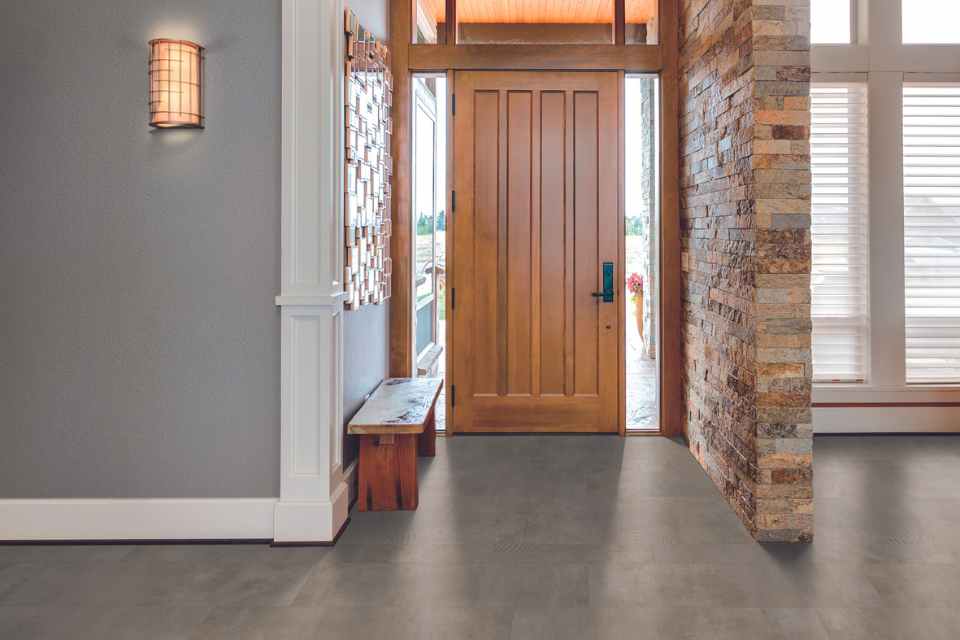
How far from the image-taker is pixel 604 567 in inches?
113

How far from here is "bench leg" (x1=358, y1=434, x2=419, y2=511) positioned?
3.52 meters

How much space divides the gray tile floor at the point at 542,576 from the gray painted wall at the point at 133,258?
15.2 inches

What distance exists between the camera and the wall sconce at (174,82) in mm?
3000

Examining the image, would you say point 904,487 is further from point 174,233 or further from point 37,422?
point 37,422

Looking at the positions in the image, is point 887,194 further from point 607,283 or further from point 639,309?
point 639,309

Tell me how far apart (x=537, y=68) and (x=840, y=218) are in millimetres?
2070

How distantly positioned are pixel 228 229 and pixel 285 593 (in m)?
1.38

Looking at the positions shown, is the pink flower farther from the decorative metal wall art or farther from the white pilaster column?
the white pilaster column

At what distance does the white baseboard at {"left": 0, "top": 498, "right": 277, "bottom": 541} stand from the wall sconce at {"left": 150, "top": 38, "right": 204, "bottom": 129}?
148 cm

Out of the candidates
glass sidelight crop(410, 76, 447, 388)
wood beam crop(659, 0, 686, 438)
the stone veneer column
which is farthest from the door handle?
the stone veneer column

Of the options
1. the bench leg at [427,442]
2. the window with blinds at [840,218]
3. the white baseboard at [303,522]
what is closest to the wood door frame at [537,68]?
the bench leg at [427,442]

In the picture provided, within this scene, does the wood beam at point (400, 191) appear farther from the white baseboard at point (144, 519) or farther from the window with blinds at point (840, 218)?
the window with blinds at point (840, 218)

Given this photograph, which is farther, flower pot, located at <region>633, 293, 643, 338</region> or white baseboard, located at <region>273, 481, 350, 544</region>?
flower pot, located at <region>633, 293, 643, 338</region>

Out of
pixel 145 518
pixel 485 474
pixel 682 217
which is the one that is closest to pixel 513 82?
pixel 682 217
